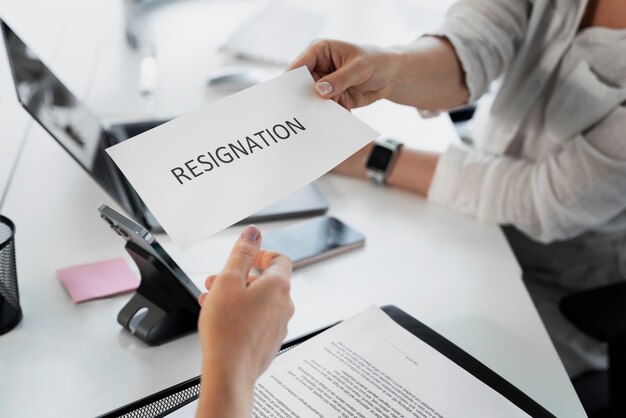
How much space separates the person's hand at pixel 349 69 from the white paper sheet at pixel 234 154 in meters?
0.05

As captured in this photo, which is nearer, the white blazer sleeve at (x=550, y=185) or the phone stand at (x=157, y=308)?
the phone stand at (x=157, y=308)

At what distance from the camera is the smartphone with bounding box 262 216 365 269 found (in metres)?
0.88

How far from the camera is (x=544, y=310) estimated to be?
113 centimetres

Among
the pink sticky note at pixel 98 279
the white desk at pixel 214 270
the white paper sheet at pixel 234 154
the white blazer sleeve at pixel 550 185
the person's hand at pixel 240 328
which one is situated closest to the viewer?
the person's hand at pixel 240 328

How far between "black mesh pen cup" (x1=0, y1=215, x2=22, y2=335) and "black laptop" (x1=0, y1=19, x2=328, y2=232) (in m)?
0.12

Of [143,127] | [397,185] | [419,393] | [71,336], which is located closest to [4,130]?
[143,127]

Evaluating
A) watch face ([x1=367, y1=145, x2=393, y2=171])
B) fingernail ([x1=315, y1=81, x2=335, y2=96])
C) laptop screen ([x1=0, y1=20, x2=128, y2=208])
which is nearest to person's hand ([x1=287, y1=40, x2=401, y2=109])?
fingernail ([x1=315, y1=81, x2=335, y2=96])

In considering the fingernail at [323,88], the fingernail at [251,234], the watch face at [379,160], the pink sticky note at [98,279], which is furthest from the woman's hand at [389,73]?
the pink sticky note at [98,279]

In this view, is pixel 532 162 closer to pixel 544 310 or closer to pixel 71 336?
pixel 544 310

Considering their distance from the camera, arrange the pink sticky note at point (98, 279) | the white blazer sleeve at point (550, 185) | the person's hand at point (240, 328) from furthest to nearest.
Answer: the white blazer sleeve at point (550, 185) < the pink sticky note at point (98, 279) < the person's hand at point (240, 328)

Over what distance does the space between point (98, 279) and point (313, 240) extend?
291 mm

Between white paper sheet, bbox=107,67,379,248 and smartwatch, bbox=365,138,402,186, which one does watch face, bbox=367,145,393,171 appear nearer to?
smartwatch, bbox=365,138,402,186

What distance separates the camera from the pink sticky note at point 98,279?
799 mm

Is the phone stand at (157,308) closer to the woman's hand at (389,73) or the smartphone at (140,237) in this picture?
the smartphone at (140,237)
